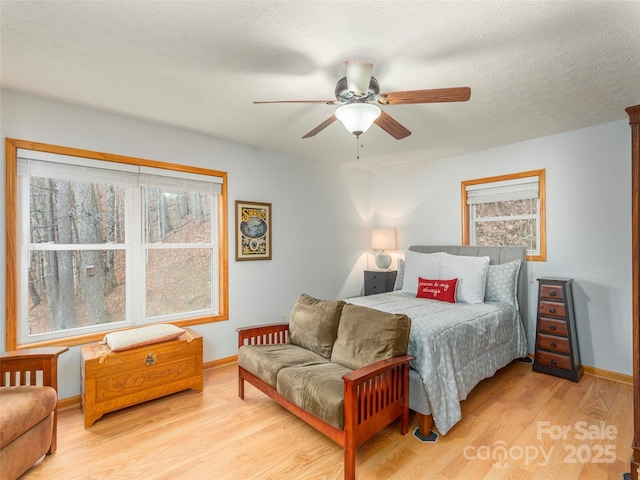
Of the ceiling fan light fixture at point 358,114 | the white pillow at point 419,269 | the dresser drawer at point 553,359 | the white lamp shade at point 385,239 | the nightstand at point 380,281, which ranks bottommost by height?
the dresser drawer at point 553,359

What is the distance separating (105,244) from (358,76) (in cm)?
254

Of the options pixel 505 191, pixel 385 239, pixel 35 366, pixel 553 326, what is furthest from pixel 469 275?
pixel 35 366

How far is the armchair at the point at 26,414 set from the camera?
159cm

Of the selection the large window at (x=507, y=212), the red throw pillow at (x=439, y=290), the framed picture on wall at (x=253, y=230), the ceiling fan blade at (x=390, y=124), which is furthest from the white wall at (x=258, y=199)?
the ceiling fan blade at (x=390, y=124)

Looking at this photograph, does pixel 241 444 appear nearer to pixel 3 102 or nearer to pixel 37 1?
pixel 37 1

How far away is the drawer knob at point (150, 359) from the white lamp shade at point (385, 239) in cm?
318

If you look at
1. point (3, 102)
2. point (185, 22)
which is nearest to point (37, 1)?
point (185, 22)

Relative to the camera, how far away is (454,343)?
2.33 m

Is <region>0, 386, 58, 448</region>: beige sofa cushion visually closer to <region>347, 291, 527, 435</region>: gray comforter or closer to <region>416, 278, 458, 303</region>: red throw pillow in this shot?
<region>347, 291, 527, 435</region>: gray comforter

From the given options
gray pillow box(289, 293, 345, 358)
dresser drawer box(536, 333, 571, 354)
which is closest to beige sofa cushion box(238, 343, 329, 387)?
gray pillow box(289, 293, 345, 358)

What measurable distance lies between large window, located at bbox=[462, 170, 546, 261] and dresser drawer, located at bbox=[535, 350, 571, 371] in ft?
3.21

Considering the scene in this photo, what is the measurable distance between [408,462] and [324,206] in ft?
10.3

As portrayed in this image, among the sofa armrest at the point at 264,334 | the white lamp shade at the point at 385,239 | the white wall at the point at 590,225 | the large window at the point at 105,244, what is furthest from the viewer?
the white lamp shade at the point at 385,239

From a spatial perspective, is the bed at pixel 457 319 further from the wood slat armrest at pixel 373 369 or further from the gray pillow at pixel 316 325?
the gray pillow at pixel 316 325
